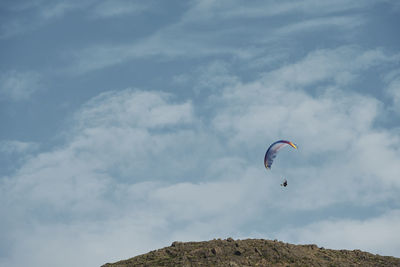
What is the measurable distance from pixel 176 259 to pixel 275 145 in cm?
1912

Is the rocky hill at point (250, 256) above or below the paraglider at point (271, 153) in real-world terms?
below

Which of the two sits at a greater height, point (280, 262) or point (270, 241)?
point (270, 241)

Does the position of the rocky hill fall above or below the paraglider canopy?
below

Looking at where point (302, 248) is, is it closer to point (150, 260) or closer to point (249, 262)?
point (249, 262)

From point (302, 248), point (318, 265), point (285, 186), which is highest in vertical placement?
point (285, 186)

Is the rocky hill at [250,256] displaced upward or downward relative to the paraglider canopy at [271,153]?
downward

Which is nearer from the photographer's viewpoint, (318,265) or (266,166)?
(318,265)

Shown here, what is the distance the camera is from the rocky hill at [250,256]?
60688mm

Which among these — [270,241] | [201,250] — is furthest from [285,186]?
[201,250]

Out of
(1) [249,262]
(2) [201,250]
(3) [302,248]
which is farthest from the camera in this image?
(3) [302,248]

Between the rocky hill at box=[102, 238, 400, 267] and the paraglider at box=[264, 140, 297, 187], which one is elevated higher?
the paraglider at box=[264, 140, 297, 187]

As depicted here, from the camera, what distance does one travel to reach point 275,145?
6588 centimetres

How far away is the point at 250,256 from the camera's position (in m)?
61.3

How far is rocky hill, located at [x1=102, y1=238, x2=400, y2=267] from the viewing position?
2389 inches
